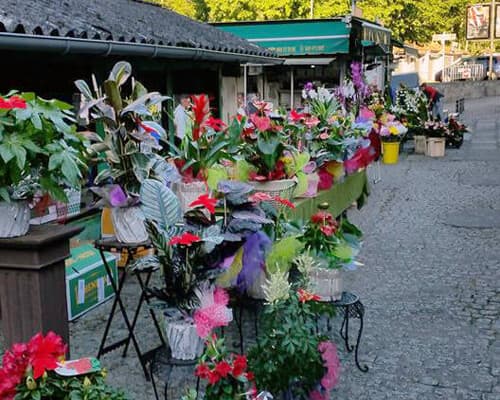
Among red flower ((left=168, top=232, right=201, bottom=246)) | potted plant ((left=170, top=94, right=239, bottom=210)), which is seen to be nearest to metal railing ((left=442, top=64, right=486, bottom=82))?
potted plant ((left=170, top=94, right=239, bottom=210))

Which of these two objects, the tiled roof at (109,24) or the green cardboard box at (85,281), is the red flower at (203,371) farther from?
the tiled roof at (109,24)

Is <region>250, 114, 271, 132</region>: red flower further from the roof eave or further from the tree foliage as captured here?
the tree foliage

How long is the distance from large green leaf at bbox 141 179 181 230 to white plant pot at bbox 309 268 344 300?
3.95 feet

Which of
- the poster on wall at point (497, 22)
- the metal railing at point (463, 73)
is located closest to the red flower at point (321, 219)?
the poster on wall at point (497, 22)

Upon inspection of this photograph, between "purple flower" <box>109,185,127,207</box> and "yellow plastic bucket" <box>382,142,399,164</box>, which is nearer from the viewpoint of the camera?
"purple flower" <box>109,185,127,207</box>

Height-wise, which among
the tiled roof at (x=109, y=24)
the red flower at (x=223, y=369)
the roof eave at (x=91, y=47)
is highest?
the tiled roof at (x=109, y=24)

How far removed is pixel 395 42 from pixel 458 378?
54.9 ft

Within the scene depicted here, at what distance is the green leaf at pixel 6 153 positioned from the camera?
287cm

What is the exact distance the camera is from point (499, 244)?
7559 millimetres

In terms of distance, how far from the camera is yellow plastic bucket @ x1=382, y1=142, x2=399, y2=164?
1395cm

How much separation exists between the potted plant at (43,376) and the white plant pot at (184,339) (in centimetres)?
101

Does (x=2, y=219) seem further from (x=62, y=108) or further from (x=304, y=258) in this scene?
(x=304, y=258)

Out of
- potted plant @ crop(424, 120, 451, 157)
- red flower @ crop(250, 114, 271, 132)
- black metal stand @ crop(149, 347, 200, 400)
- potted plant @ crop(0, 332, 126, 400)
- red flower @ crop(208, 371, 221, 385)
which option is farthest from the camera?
potted plant @ crop(424, 120, 451, 157)

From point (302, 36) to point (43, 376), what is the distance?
12.6 meters
